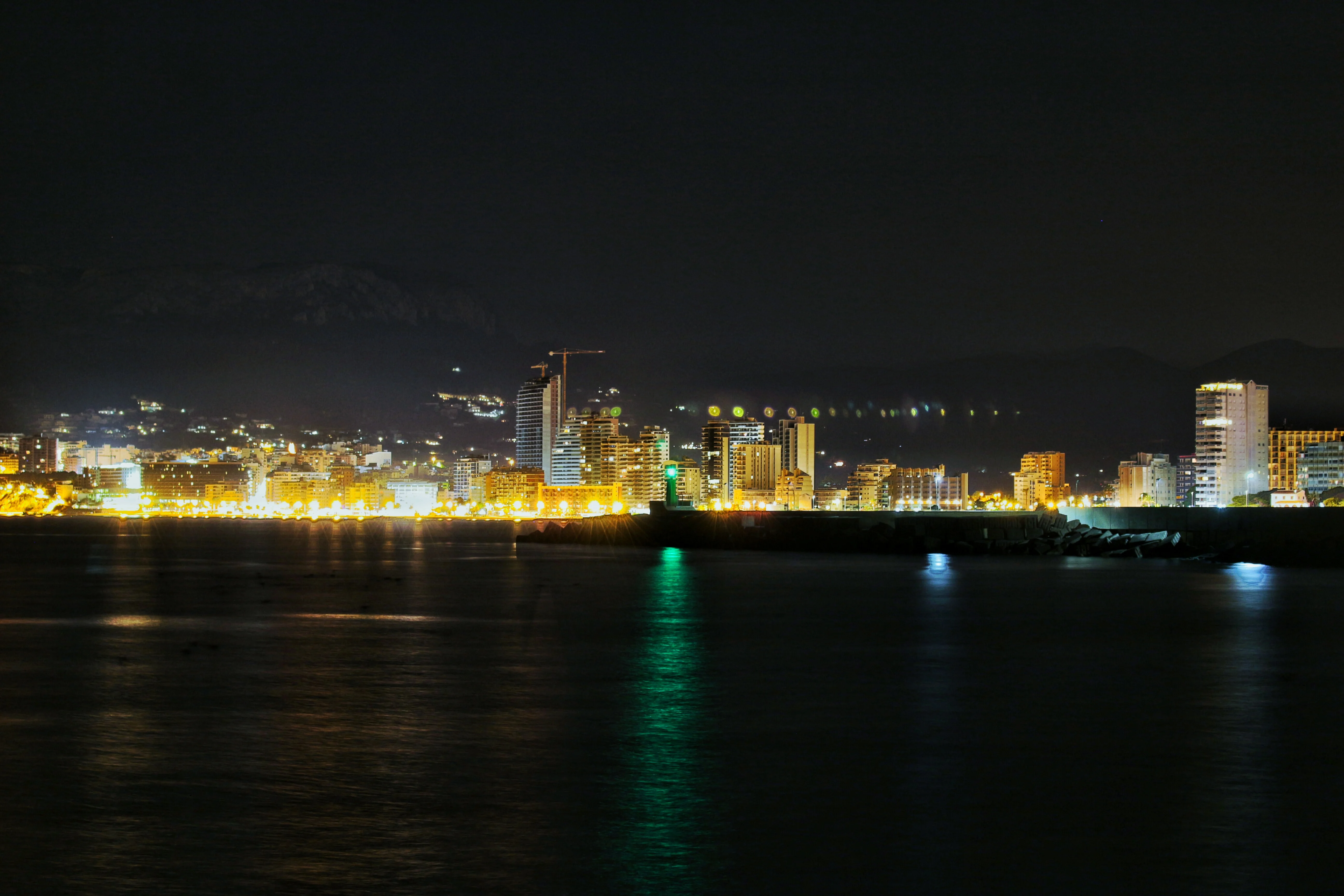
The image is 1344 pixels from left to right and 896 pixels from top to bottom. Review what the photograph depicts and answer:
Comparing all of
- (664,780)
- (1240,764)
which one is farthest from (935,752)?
(664,780)

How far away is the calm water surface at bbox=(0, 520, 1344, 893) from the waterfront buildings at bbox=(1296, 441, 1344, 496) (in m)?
147

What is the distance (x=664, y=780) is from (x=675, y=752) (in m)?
1.61

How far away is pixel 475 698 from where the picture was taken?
61.1 ft

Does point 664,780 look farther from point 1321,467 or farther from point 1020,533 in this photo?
point 1321,467

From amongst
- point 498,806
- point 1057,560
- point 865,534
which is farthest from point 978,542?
point 498,806

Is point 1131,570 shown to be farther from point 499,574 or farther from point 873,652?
point 873,652

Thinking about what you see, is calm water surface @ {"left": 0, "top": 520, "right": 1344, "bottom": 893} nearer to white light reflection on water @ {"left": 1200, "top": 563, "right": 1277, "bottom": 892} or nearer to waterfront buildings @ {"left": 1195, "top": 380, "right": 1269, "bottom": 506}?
white light reflection on water @ {"left": 1200, "top": 563, "right": 1277, "bottom": 892}

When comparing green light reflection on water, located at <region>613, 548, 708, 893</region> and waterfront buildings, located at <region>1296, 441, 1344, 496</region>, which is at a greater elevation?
waterfront buildings, located at <region>1296, 441, 1344, 496</region>

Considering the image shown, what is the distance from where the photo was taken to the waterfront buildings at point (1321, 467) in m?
168

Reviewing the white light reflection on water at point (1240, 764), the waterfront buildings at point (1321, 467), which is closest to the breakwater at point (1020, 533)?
the white light reflection on water at point (1240, 764)

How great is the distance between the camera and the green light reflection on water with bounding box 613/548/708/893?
30.4ft

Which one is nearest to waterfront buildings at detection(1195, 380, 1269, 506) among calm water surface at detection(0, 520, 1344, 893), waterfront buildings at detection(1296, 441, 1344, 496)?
waterfront buildings at detection(1296, 441, 1344, 496)

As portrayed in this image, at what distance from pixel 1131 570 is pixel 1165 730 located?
43629 mm

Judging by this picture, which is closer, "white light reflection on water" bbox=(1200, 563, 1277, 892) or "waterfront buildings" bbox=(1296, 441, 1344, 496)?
"white light reflection on water" bbox=(1200, 563, 1277, 892)
